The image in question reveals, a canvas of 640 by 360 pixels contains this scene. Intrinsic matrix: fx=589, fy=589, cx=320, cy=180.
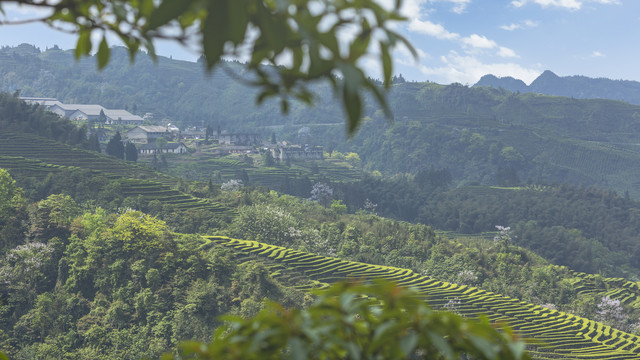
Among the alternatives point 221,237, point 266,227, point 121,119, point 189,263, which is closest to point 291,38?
point 189,263

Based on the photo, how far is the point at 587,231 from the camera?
5797 cm

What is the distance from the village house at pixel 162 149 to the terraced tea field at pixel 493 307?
159 feet

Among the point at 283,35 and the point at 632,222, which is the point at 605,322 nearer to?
the point at 283,35

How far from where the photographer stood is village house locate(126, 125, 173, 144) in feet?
258

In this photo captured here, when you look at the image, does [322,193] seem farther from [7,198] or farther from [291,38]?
[291,38]

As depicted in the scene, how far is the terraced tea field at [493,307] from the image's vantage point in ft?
71.7

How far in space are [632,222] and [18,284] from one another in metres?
58.7

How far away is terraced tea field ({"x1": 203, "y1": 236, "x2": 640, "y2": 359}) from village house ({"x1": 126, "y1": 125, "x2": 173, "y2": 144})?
55.4 metres

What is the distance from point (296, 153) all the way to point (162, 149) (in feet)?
65.3

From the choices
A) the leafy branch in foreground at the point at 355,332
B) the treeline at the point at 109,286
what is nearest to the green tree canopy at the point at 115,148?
the treeline at the point at 109,286

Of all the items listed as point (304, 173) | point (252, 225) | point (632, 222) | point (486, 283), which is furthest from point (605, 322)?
point (304, 173)

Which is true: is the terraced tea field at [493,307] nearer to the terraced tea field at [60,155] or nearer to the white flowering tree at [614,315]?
the white flowering tree at [614,315]

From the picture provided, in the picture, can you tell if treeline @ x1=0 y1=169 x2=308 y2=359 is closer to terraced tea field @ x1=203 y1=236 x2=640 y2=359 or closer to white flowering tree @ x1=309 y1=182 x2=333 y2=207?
terraced tea field @ x1=203 y1=236 x2=640 y2=359

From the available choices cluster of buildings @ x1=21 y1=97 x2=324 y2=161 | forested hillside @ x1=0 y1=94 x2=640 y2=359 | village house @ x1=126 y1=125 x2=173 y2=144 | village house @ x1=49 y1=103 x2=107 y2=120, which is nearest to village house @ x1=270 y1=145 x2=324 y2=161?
cluster of buildings @ x1=21 y1=97 x2=324 y2=161
